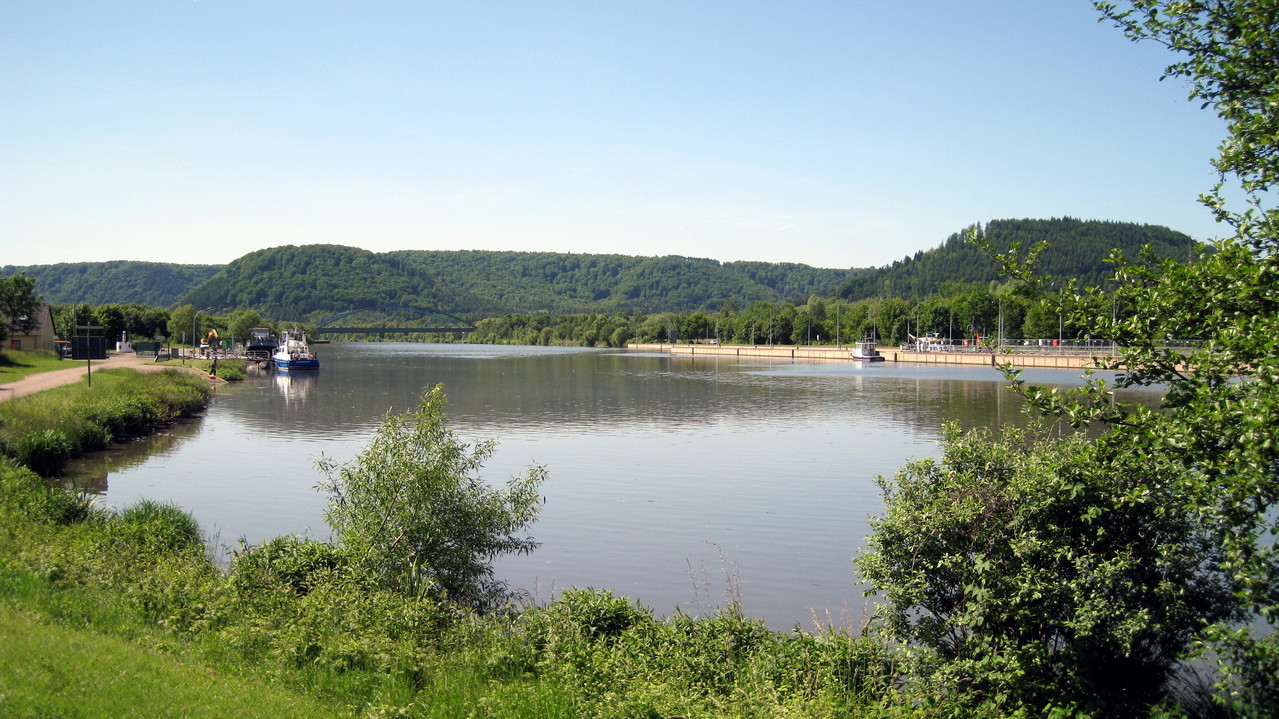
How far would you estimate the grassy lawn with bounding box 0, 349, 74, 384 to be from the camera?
44159mm

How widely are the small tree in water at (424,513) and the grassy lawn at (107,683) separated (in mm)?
3924

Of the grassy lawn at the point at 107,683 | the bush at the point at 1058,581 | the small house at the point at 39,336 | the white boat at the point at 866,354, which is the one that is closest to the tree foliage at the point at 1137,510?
the bush at the point at 1058,581

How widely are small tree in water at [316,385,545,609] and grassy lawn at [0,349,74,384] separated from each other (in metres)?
35.7

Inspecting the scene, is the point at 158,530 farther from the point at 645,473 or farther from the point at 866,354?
the point at 866,354

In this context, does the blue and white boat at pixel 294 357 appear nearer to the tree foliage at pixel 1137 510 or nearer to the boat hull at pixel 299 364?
the boat hull at pixel 299 364

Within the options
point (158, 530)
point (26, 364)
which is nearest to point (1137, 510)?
point (158, 530)

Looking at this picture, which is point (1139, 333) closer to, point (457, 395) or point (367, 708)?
point (367, 708)

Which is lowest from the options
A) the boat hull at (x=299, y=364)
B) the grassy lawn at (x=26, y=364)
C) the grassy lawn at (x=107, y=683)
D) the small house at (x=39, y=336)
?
the grassy lawn at (x=107, y=683)

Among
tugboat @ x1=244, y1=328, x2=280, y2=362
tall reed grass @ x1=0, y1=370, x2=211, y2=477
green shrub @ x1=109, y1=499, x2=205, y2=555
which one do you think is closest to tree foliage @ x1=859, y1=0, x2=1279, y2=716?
green shrub @ x1=109, y1=499, x2=205, y2=555

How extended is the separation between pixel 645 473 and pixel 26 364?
153 feet

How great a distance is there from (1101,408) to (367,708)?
6.75 m

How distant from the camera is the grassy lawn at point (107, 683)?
6.48 metres

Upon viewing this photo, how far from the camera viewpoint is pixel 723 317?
7343 inches

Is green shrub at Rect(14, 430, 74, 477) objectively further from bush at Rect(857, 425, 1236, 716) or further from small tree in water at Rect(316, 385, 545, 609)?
bush at Rect(857, 425, 1236, 716)
